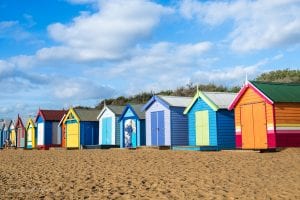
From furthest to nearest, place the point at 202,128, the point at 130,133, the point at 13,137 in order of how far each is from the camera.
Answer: the point at 13,137 → the point at 130,133 → the point at 202,128

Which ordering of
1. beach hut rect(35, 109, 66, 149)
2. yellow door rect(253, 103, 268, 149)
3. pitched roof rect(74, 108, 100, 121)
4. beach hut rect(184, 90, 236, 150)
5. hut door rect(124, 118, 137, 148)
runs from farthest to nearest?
beach hut rect(35, 109, 66, 149), pitched roof rect(74, 108, 100, 121), hut door rect(124, 118, 137, 148), beach hut rect(184, 90, 236, 150), yellow door rect(253, 103, 268, 149)

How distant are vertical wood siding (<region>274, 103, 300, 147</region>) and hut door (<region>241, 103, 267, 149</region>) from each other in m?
0.75

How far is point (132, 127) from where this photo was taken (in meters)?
31.5

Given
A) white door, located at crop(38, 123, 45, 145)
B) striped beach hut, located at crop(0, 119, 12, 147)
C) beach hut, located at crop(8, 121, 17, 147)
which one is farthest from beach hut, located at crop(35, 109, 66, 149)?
striped beach hut, located at crop(0, 119, 12, 147)

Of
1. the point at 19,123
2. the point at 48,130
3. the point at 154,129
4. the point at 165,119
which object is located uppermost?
the point at 19,123

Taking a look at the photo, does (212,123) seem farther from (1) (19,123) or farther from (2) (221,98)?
(1) (19,123)

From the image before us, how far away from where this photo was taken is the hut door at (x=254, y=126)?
20.5 meters

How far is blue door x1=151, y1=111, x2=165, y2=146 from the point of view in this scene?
1087 inches

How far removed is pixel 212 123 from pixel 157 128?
519 cm

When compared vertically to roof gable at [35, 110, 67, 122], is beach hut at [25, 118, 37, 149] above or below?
below

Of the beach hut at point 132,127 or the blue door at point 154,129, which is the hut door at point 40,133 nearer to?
the beach hut at point 132,127

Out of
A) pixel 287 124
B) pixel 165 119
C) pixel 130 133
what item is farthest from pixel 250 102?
pixel 130 133

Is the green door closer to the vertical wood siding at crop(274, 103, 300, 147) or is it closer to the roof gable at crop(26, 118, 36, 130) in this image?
the vertical wood siding at crop(274, 103, 300, 147)

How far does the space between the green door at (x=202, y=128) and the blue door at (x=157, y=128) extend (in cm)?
314
